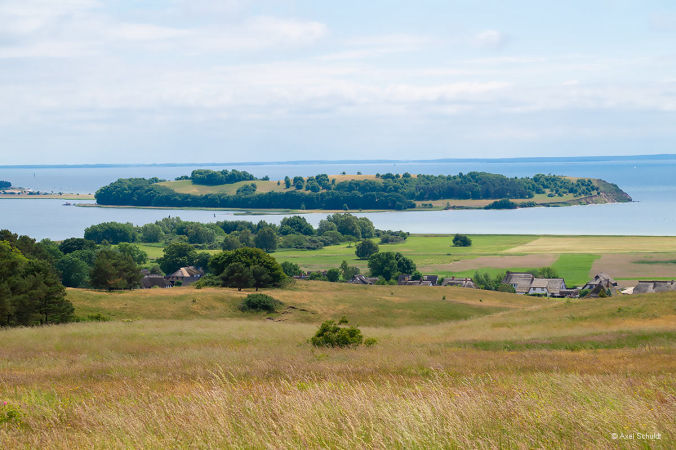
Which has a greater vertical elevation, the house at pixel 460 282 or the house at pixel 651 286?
the house at pixel 651 286

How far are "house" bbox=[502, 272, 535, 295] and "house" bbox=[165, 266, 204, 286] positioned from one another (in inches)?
1568

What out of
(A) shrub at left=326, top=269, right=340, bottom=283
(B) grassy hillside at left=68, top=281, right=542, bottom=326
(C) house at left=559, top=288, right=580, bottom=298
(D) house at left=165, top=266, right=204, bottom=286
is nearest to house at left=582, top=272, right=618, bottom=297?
(C) house at left=559, top=288, right=580, bottom=298

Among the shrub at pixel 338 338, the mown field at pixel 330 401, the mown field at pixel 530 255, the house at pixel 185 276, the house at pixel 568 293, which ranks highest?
the mown field at pixel 330 401

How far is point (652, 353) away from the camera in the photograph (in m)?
17.2

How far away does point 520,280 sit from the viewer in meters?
78.4

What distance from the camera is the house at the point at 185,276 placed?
83412 millimetres

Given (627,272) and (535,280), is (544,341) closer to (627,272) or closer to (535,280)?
(535,280)

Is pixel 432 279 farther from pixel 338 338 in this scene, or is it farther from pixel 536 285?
pixel 338 338

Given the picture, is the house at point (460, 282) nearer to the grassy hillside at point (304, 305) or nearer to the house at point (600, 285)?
the house at point (600, 285)

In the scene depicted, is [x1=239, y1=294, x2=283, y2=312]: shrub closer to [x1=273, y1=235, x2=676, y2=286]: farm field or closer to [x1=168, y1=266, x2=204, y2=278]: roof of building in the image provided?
[x1=168, y1=266, x2=204, y2=278]: roof of building

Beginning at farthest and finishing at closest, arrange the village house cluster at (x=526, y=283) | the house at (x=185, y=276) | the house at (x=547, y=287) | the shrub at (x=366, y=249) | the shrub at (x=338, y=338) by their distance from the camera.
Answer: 1. the shrub at (x=366, y=249)
2. the house at (x=185, y=276)
3. the house at (x=547, y=287)
4. the village house cluster at (x=526, y=283)
5. the shrub at (x=338, y=338)

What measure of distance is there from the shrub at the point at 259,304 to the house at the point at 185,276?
1456 inches

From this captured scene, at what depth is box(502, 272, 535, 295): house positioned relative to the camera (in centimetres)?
7594

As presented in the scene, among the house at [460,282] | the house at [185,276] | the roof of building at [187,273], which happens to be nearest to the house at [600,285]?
the house at [460,282]
